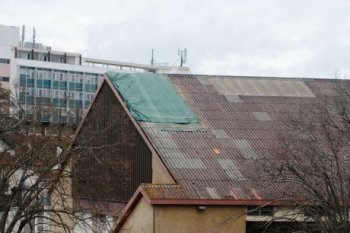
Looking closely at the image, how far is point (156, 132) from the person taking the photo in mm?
33094

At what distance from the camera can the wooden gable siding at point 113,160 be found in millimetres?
33219

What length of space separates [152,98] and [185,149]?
13.0 ft

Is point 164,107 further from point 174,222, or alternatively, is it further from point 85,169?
point 174,222

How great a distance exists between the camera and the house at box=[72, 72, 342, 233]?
30.1m

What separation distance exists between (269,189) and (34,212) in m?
9.76

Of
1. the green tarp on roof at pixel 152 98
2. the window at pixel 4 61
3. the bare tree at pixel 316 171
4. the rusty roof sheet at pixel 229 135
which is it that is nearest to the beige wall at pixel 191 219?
the rusty roof sheet at pixel 229 135

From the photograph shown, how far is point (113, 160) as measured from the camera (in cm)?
3475

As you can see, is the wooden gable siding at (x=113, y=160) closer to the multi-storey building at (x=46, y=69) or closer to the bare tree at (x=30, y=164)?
the bare tree at (x=30, y=164)

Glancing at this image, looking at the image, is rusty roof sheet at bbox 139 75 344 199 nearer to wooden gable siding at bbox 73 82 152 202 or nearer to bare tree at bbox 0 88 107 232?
wooden gable siding at bbox 73 82 152 202

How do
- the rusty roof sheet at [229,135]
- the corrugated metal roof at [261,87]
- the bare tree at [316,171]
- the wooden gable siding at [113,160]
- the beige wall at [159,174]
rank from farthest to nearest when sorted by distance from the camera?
the corrugated metal roof at [261,87] < the wooden gable siding at [113,160] < the beige wall at [159,174] < the rusty roof sheet at [229,135] < the bare tree at [316,171]

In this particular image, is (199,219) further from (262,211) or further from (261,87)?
(261,87)

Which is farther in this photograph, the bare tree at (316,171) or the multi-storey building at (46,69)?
the multi-storey building at (46,69)

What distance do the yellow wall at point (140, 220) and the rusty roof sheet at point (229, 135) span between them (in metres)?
0.82

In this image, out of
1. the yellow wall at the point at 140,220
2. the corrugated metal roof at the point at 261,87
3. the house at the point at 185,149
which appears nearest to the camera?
the house at the point at 185,149
